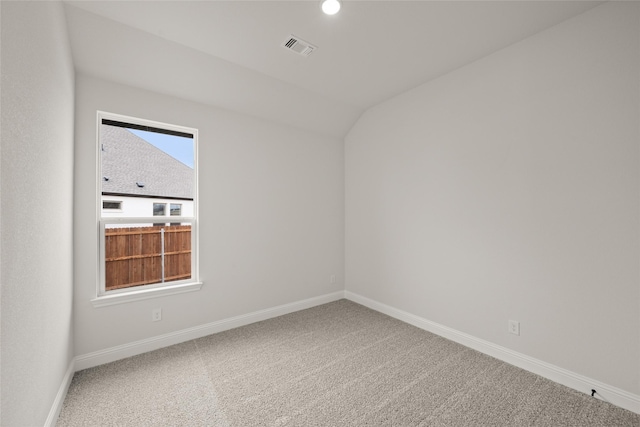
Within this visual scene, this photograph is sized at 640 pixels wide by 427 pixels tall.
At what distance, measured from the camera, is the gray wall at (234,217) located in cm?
231

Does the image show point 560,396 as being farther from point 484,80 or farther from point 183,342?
point 183,342

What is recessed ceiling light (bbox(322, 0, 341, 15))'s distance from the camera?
6.22 ft

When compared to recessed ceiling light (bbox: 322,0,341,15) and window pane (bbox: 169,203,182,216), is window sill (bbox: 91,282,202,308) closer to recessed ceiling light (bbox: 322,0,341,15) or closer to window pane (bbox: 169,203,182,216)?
window pane (bbox: 169,203,182,216)

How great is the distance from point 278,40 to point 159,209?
193 centimetres

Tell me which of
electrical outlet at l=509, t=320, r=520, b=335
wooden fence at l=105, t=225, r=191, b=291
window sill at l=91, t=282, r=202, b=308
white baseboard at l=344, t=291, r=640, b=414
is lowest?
white baseboard at l=344, t=291, r=640, b=414

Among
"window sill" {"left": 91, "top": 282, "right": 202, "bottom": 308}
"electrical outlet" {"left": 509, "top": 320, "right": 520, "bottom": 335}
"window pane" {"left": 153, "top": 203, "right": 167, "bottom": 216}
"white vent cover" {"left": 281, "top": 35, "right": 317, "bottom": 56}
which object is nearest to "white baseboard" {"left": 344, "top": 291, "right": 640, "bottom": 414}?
"electrical outlet" {"left": 509, "top": 320, "right": 520, "bottom": 335}

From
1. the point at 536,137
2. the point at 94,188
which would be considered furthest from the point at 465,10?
the point at 94,188

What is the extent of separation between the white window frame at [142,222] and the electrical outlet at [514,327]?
2.96m

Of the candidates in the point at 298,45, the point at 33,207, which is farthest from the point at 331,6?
the point at 33,207

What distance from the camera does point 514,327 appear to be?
7.75 ft

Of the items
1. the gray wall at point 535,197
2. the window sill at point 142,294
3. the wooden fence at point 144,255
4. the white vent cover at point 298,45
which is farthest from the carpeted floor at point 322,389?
the white vent cover at point 298,45

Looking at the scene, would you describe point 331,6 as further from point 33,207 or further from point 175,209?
point 175,209

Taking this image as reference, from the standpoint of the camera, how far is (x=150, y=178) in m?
2.68

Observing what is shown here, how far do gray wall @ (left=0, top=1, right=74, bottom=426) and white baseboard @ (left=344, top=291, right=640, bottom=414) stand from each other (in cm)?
309
